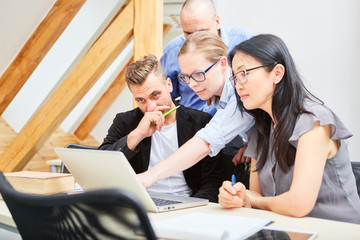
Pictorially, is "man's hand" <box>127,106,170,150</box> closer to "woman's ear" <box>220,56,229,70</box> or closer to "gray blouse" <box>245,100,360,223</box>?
"woman's ear" <box>220,56,229,70</box>

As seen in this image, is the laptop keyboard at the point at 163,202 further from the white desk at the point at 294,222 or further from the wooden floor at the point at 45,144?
the wooden floor at the point at 45,144

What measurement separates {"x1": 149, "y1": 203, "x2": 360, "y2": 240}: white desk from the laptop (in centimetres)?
4

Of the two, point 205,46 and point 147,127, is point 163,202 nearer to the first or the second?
point 147,127

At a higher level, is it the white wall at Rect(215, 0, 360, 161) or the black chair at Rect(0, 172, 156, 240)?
the white wall at Rect(215, 0, 360, 161)

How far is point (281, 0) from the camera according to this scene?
291 cm

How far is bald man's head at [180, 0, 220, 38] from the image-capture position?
226 cm

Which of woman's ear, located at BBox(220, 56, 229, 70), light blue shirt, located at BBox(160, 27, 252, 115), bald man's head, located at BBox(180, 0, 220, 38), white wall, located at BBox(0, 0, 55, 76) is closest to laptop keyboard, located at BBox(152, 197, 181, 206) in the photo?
woman's ear, located at BBox(220, 56, 229, 70)

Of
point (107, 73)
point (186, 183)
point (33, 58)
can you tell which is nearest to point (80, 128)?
point (107, 73)

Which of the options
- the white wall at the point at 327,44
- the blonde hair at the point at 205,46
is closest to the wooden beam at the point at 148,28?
the white wall at the point at 327,44

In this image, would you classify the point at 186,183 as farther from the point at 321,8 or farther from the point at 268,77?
the point at 321,8

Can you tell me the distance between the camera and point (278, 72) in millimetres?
1390

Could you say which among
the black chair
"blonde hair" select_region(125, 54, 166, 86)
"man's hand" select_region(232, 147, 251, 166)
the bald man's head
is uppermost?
the bald man's head

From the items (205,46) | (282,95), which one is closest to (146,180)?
(282,95)

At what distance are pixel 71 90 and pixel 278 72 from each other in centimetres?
281
